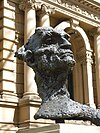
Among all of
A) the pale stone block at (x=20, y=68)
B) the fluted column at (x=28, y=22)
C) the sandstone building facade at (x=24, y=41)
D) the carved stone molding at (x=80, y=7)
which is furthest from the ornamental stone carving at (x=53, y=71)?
the carved stone molding at (x=80, y=7)

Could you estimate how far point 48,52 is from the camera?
5.57 m

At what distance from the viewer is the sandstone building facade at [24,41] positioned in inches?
563

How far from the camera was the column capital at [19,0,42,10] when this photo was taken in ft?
52.2

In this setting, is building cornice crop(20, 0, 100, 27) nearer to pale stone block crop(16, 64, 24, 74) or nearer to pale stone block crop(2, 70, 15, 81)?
pale stone block crop(16, 64, 24, 74)

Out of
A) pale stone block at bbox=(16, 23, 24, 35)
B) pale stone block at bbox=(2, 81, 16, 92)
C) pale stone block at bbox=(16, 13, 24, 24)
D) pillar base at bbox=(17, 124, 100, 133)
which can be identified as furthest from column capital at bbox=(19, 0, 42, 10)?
pillar base at bbox=(17, 124, 100, 133)

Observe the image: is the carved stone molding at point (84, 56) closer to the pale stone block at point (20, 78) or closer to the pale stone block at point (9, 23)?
the pale stone block at point (20, 78)

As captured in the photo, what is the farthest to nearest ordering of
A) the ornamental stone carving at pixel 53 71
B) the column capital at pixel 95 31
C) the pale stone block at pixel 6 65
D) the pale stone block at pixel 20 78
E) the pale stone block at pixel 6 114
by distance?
the column capital at pixel 95 31 → the pale stone block at pixel 20 78 → the pale stone block at pixel 6 65 → the pale stone block at pixel 6 114 → the ornamental stone carving at pixel 53 71

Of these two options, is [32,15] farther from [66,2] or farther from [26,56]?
[26,56]

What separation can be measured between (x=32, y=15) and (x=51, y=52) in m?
10.7

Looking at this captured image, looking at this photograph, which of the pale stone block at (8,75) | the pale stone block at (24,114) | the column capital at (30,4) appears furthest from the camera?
the column capital at (30,4)

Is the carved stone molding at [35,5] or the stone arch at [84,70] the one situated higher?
the carved stone molding at [35,5]

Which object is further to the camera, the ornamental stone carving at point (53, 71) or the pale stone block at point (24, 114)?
the pale stone block at point (24, 114)

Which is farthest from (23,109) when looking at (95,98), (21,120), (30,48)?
(30,48)

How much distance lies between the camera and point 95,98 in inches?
774
